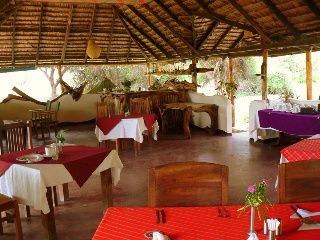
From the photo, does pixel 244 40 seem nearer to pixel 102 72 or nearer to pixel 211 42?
pixel 211 42

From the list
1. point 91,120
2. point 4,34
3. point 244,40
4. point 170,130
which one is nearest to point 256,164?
point 170,130

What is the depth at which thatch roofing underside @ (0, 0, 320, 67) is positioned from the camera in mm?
7617

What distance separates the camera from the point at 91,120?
1144 centimetres

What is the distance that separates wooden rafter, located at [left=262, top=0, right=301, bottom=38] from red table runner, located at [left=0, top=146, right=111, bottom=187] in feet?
16.5

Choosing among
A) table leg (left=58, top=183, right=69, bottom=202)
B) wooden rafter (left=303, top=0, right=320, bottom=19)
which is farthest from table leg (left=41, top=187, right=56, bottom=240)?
wooden rafter (left=303, top=0, right=320, bottom=19)

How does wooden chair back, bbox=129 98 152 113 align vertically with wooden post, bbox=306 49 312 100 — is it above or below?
below

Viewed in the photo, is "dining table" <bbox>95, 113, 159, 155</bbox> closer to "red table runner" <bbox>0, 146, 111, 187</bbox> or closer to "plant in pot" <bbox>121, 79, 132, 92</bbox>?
"plant in pot" <bbox>121, 79, 132, 92</bbox>

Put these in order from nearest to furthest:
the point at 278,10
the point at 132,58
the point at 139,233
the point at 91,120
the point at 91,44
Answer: the point at 139,233
the point at 278,10
the point at 91,44
the point at 91,120
the point at 132,58

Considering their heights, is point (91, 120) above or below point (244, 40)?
below

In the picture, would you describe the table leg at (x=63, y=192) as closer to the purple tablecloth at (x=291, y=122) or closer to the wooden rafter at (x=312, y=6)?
the purple tablecloth at (x=291, y=122)

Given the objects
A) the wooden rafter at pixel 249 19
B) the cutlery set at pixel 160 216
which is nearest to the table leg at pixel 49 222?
the cutlery set at pixel 160 216

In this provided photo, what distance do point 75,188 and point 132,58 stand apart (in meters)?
8.61

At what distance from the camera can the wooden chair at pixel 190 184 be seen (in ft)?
6.95

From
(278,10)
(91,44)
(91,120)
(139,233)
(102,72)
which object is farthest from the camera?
(102,72)
